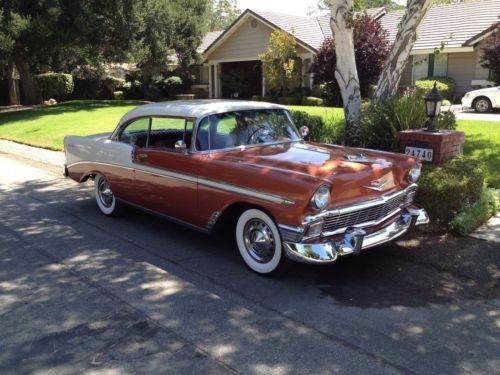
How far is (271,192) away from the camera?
14.0ft

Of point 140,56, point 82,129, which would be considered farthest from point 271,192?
point 140,56

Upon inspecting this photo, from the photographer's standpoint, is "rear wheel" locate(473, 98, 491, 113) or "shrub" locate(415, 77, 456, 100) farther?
"shrub" locate(415, 77, 456, 100)

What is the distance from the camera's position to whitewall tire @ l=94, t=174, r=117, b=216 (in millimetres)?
6578

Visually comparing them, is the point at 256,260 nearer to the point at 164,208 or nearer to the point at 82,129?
the point at 164,208

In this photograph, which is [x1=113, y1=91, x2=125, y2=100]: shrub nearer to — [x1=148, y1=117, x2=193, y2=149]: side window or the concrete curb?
the concrete curb

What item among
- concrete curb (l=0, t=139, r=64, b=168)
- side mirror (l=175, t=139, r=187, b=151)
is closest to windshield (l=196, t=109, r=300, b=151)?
side mirror (l=175, t=139, r=187, b=151)

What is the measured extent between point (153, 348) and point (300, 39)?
2302 centimetres

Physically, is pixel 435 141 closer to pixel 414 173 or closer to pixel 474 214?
pixel 474 214

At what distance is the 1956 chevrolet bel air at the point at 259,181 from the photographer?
413cm

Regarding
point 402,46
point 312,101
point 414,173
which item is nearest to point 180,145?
point 414,173

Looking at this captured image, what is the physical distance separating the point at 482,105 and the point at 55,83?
79.3 feet

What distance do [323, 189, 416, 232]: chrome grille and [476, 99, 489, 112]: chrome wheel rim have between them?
1364cm

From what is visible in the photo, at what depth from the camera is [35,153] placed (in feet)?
41.6

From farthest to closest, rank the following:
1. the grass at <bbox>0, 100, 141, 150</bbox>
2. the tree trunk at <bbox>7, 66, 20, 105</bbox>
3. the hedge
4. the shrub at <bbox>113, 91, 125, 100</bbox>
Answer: the shrub at <bbox>113, 91, 125, 100</bbox> < the tree trunk at <bbox>7, 66, 20, 105</bbox> < the grass at <bbox>0, 100, 141, 150</bbox> < the hedge
